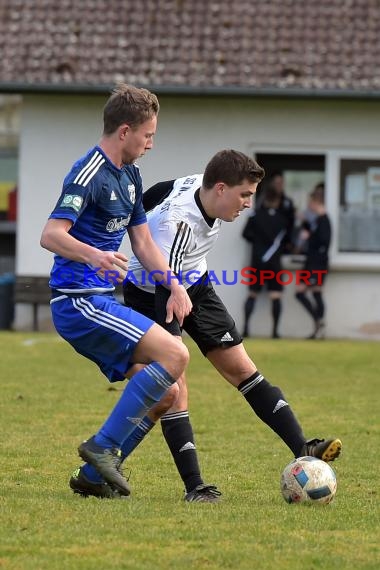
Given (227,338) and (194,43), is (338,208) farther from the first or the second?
(227,338)

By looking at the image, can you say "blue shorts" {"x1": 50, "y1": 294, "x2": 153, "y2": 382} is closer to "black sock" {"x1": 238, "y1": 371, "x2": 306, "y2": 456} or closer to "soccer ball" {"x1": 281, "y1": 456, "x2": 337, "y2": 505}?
"black sock" {"x1": 238, "y1": 371, "x2": 306, "y2": 456}

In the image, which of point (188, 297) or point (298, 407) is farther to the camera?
point (298, 407)

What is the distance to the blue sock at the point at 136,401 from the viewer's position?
6.46m

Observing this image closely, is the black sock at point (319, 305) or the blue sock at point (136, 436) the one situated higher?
the black sock at point (319, 305)

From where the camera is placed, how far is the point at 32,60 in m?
20.8

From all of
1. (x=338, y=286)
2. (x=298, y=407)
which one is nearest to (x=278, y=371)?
(x=298, y=407)

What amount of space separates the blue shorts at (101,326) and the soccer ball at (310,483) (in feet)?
3.28

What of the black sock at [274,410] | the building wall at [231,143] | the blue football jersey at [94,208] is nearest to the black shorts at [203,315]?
the black sock at [274,410]

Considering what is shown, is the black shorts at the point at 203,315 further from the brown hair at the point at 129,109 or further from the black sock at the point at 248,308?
the black sock at the point at 248,308

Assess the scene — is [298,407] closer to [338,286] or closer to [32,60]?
[338,286]

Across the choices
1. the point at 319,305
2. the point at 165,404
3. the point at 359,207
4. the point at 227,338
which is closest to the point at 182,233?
the point at 227,338

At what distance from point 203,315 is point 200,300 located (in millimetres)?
90

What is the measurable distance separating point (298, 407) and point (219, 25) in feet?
35.3

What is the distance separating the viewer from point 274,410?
23.4 ft
